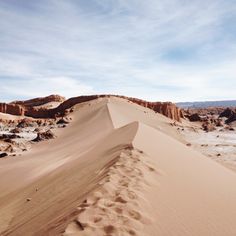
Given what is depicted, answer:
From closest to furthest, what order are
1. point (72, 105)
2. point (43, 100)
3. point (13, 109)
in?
point (72, 105)
point (13, 109)
point (43, 100)

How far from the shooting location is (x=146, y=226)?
4.50 metres

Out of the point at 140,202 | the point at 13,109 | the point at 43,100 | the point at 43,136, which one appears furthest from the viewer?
the point at 43,100

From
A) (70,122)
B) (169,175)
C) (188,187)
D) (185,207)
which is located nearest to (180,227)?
(185,207)

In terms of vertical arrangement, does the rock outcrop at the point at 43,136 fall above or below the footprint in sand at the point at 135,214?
below

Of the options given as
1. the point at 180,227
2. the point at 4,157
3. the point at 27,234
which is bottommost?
the point at 4,157

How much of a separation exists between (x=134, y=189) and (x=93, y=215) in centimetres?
119

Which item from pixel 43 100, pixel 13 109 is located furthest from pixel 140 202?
pixel 43 100

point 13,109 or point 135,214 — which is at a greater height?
point 135,214

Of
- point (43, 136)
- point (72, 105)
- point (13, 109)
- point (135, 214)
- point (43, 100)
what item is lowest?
point (13, 109)

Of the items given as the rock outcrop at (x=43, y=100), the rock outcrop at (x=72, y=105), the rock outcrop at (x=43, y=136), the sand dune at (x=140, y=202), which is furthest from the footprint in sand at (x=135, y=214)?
the rock outcrop at (x=43, y=100)

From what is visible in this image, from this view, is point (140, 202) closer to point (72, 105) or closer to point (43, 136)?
point (43, 136)

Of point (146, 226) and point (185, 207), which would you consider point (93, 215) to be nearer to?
point (146, 226)

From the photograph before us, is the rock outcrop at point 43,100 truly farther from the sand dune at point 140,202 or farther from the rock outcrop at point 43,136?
the sand dune at point 140,202

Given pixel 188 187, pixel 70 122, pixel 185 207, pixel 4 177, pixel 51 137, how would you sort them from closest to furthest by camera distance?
pixel 185 207 < pixel 188 187 < pixel 4 177 < pixel 51 137 < pixel 70 122
